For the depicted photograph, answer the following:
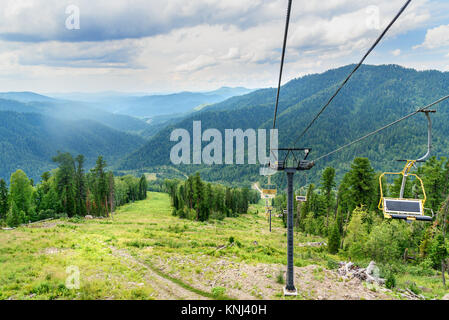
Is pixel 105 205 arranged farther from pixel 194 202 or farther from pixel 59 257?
pixel 59 257

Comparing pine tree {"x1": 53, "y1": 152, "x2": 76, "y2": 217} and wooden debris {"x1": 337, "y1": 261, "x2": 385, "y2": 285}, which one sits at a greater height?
pine tree {"x1": 53, "y1": 152, "x2": 76, "y2": 217}

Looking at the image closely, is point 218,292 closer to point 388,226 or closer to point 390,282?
point 390,282

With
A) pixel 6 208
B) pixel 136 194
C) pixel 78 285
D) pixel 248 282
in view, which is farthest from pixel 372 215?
pixel 136 194

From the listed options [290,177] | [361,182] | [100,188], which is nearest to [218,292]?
[290,177]

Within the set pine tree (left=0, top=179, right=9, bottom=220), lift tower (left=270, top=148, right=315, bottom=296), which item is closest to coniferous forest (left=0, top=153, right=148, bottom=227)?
pine tree (left=0, top=179, right=9, bottom=220)

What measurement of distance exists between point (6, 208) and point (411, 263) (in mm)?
63587

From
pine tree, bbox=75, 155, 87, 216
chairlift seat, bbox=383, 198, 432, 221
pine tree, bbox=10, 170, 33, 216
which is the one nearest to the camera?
chairlift seat, bbox=383, 198, 432, 221

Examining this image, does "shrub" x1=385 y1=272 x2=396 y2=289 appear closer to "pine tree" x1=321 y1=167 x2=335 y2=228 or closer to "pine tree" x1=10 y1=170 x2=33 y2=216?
"pine tree" x1=321 y1=167 x2=335 y2=228

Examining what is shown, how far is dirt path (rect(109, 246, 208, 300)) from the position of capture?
14.1m

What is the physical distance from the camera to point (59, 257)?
19500mm

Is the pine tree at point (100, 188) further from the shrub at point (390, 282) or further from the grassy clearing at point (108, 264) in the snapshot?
the shrub at point (390, 282)

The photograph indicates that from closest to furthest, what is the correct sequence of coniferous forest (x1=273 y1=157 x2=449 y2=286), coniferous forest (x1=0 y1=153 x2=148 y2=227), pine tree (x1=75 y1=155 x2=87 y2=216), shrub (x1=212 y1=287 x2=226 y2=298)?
shrub (x1=212 y1=287 x2=226 y2=298) → coniferous forest (x1=273 y1=157 x2=449 y2=286) → coniferous forest (x1=0 y1=153 x2=148 y2=227) → pine tree (x1=75 y1=155 x2=87 y2=216)

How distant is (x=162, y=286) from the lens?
15.4 meters

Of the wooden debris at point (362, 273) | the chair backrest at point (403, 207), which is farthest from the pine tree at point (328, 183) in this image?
the chair backrest at point (403, 207)
